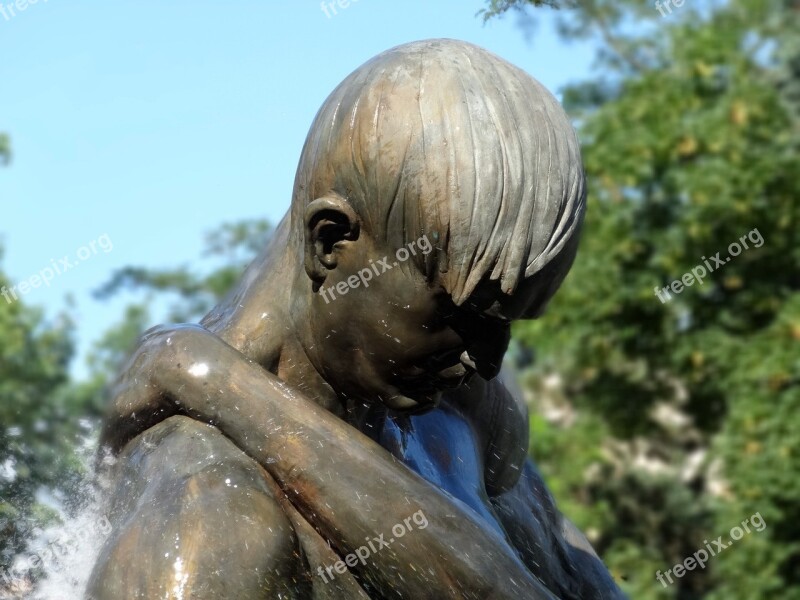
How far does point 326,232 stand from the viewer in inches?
137

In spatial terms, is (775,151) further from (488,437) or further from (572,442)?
(488,437)

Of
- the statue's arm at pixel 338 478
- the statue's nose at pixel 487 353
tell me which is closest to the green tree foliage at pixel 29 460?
the statue's arm at pixel 338 478

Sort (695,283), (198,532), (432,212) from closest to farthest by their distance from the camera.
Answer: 1. (198,532)
2. (432,212)
3. (695,283)

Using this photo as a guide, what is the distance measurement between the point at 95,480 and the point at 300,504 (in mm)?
638

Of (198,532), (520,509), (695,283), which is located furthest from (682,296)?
(198,532)

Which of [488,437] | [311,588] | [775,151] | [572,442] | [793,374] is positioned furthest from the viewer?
[572,442]

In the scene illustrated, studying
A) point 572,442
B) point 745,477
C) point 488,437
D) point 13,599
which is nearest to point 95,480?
point 13,599

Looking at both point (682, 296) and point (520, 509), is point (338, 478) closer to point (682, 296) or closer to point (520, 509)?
point (520, 509)

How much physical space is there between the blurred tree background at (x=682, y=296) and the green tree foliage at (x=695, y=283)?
24 millimetres

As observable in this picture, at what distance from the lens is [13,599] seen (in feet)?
12.2

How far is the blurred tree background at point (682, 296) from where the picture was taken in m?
16.4

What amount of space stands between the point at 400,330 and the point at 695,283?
1443cm

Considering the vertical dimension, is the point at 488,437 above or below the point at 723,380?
above

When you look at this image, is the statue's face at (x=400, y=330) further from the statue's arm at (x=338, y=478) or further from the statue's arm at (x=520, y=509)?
the statue's arm at (x=520, y=509)
